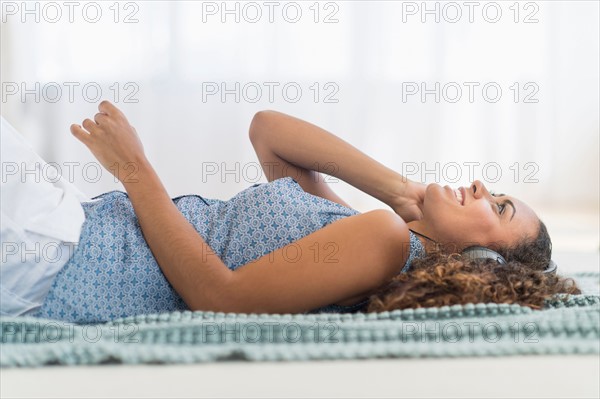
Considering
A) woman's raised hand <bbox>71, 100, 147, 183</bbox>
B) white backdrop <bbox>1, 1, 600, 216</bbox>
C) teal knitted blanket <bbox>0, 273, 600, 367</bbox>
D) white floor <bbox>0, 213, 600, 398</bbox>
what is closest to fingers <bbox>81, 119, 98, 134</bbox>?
woman's raised hand <bbox>71, 100, 147, 183</bbox>

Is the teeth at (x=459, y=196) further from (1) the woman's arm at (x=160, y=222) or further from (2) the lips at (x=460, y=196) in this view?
(1) the woman's arm at (x=160, y=222)

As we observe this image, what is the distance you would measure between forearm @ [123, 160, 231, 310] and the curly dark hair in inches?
9.8

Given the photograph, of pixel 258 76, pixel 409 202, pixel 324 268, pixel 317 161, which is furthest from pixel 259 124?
pixel 258 76

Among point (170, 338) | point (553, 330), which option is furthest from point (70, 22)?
point (553, 330)

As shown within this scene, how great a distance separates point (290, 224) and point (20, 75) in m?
2.19

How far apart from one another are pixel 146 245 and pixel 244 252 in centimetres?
16

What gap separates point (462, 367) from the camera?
2.94 ft

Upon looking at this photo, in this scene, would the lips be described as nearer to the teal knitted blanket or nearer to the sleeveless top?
the sleeveless top

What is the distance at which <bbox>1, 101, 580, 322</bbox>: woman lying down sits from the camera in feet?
3.63

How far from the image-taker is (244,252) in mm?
1234

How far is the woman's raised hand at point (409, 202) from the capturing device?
160 centimetres

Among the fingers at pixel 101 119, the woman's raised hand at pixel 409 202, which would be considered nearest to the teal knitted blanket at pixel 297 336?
the fingers at pixel 101 119

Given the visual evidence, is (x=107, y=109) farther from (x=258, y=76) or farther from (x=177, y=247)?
(x=258, y=76)

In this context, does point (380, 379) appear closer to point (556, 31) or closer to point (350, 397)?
point (350, 397)
